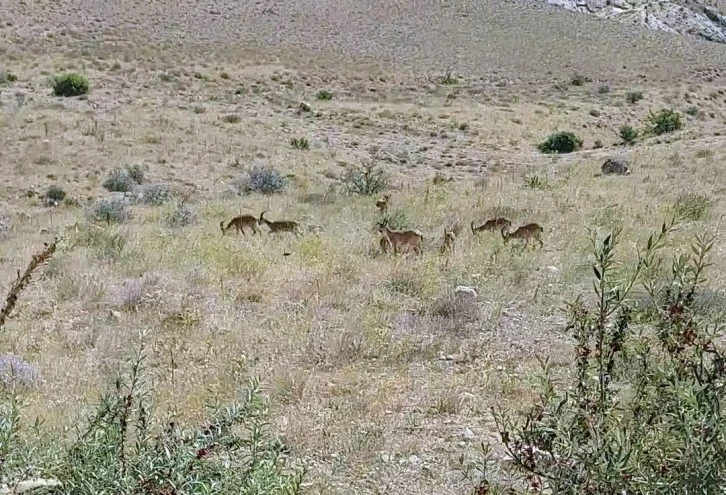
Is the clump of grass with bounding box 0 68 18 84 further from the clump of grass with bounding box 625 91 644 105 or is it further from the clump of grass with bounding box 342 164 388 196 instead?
the clump of grass with bounding box 625 91 644 105

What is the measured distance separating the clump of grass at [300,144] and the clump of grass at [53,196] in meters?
6.60

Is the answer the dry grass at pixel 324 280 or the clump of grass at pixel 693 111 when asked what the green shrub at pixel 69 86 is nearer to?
the dry grass at pixel 324 280

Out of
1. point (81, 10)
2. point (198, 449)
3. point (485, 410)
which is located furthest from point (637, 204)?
point (81, 10)

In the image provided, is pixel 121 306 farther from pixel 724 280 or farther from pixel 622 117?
pixel 622 117

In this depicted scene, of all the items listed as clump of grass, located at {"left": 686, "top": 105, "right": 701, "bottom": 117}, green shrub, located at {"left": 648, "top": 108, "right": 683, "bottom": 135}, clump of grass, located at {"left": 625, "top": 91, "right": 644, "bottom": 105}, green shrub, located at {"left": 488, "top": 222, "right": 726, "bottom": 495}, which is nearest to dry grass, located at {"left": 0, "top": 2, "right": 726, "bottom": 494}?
green shrub, located at {"left": 488, "top": 222, "right": 726, "bottom": 495}

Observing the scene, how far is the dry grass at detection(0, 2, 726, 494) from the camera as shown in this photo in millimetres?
4359

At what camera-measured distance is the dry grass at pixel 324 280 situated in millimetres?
4359

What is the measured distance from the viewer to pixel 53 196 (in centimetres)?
1556

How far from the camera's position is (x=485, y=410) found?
435 cm

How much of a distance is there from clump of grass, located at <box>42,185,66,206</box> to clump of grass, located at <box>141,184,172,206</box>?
156cm

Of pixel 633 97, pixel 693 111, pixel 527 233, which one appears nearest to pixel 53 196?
pixel 527 233

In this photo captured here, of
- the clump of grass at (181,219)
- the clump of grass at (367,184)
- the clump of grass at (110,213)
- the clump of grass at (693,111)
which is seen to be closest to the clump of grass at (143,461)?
the clump of grass at (181,219)

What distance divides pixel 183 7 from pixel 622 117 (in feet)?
90.3

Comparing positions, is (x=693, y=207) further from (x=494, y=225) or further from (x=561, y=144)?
(x=561, y=144)
